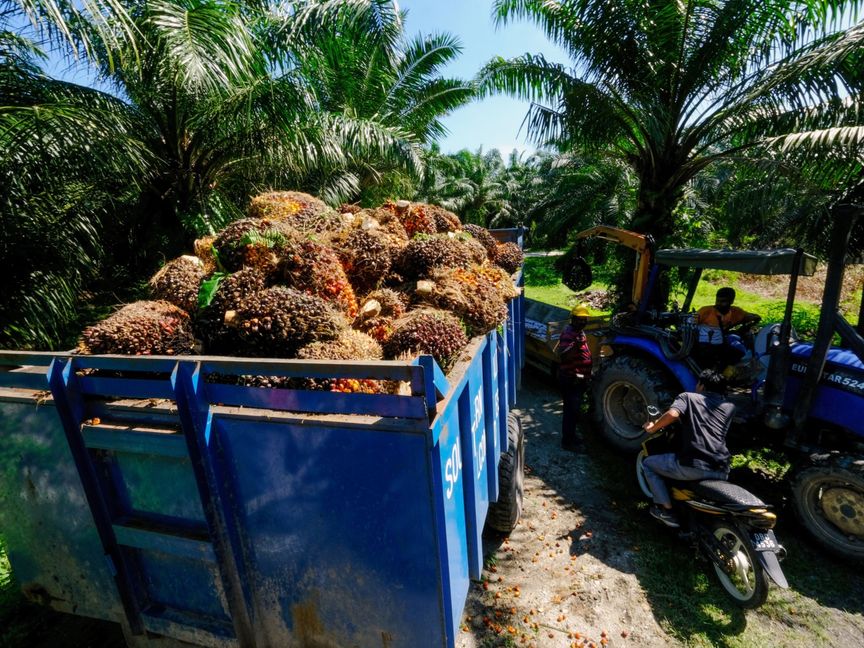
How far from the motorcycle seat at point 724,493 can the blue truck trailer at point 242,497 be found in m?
1.99

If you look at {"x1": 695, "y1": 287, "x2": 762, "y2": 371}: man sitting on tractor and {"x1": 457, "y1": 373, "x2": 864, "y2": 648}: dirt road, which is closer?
{"x1": 457, "y1": 373, "x2": 864, "y2": 648}: dirt road

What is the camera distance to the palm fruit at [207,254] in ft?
11.0

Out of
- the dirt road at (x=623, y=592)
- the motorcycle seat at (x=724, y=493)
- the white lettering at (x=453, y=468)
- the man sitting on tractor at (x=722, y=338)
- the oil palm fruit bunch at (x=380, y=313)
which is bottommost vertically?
the dirt road at (x=623, y=592)

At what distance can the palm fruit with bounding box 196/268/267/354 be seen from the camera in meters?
2.71

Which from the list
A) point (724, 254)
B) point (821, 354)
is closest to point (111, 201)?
point (724, 254)

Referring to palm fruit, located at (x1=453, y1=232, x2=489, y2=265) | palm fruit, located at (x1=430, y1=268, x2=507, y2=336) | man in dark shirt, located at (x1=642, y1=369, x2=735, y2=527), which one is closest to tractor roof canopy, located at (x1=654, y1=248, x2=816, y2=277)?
man in dark shirt, located at (x1=642, y1=369, x2=735, y2=527)

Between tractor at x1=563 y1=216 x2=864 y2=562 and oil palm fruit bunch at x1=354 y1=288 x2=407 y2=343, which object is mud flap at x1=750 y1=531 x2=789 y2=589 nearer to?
tractor at x1=563 y1=216 x2=864 y2=562

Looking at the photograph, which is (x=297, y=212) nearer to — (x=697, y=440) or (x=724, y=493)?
(x=697, y=440)

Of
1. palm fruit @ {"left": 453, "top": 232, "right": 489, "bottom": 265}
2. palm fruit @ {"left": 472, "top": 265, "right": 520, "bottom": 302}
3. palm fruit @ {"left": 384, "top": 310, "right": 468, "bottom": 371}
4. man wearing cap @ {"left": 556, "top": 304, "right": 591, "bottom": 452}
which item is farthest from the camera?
man wearing cap @ {"left": 556, "top": 304, "right": 591, "bottom": 452}

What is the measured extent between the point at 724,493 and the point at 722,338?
1.95 meters

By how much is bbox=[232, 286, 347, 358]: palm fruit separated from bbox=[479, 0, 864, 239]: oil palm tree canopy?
5889mm

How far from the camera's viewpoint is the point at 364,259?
341 cm

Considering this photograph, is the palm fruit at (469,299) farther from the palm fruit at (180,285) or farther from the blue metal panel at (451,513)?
the palm fruit at (180,285)

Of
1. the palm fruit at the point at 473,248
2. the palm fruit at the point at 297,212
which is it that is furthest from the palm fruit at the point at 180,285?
the palm fruit at the point at 473,248
